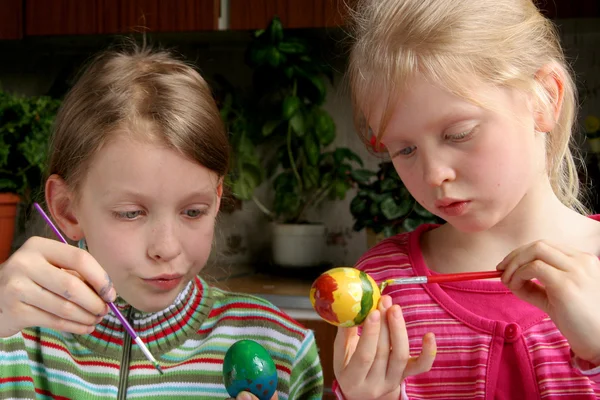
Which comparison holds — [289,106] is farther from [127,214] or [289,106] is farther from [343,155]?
[127,214]

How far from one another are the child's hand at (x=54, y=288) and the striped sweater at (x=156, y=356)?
0.25 metres

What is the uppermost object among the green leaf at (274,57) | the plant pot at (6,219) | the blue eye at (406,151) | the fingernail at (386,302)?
the blue eye at (406,151)

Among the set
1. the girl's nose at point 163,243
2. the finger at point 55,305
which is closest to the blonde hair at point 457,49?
the girl's nose at point 163,243

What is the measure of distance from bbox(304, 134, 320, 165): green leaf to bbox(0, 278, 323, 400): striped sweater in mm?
1174

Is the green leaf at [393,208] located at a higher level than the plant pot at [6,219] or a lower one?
higher

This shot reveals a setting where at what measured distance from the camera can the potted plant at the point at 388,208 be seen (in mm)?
2033

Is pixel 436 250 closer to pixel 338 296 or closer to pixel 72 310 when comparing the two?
pixel 338 296

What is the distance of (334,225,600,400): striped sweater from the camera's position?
0.98 metres

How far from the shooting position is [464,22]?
948 mm

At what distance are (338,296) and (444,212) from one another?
0.66 feet

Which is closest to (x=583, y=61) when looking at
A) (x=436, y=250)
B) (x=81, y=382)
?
(x=436, y=250)

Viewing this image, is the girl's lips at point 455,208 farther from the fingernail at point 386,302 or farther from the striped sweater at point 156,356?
the striped sweater at point 156,356

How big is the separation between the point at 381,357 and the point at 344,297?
87mm

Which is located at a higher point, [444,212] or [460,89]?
[460,89]
